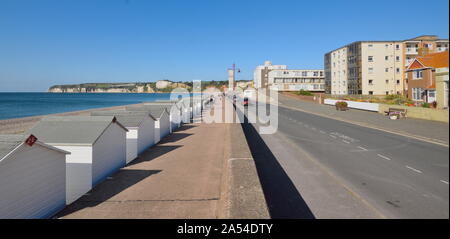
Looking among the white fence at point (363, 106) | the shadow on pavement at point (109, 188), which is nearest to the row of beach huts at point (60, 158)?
the shadow on pavement at point (109, 188)

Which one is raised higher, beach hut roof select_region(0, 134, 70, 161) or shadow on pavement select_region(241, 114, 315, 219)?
beach hut roof select_region(0, 134, 70, 161)

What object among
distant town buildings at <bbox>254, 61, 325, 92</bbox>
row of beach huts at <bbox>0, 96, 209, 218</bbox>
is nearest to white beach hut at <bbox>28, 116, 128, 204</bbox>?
row of beach huts at <bbox>0, 96, 209, 218</bbox>

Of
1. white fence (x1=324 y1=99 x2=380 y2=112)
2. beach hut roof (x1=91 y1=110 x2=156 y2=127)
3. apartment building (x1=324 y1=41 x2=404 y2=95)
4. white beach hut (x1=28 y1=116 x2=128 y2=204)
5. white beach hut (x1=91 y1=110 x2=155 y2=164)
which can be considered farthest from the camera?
apartment building (x1=324 y1=41 x2=404 y2=95)

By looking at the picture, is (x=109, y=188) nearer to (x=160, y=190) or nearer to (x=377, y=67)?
(x=160, y=190)

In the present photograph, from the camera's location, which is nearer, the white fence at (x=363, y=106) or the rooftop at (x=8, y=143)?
the rooftop at (x=8, y=143)

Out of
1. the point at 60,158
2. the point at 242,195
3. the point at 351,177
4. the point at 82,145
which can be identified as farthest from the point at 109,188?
the point at 351,177

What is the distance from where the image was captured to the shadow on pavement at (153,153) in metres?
16.7

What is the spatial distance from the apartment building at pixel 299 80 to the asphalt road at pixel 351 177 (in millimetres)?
108849

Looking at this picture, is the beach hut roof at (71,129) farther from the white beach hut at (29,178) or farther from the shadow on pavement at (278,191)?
the shadow on pavement at (278,191)

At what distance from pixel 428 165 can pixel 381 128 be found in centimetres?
1433

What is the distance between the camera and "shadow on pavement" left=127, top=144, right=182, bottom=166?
16.7m

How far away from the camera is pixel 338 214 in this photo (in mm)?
8523

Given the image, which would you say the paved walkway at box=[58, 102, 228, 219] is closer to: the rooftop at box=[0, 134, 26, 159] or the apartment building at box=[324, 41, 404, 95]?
the rooftop at box=[0, 134, 26, 159]

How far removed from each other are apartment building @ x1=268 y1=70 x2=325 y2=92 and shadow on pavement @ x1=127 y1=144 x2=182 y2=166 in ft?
365
